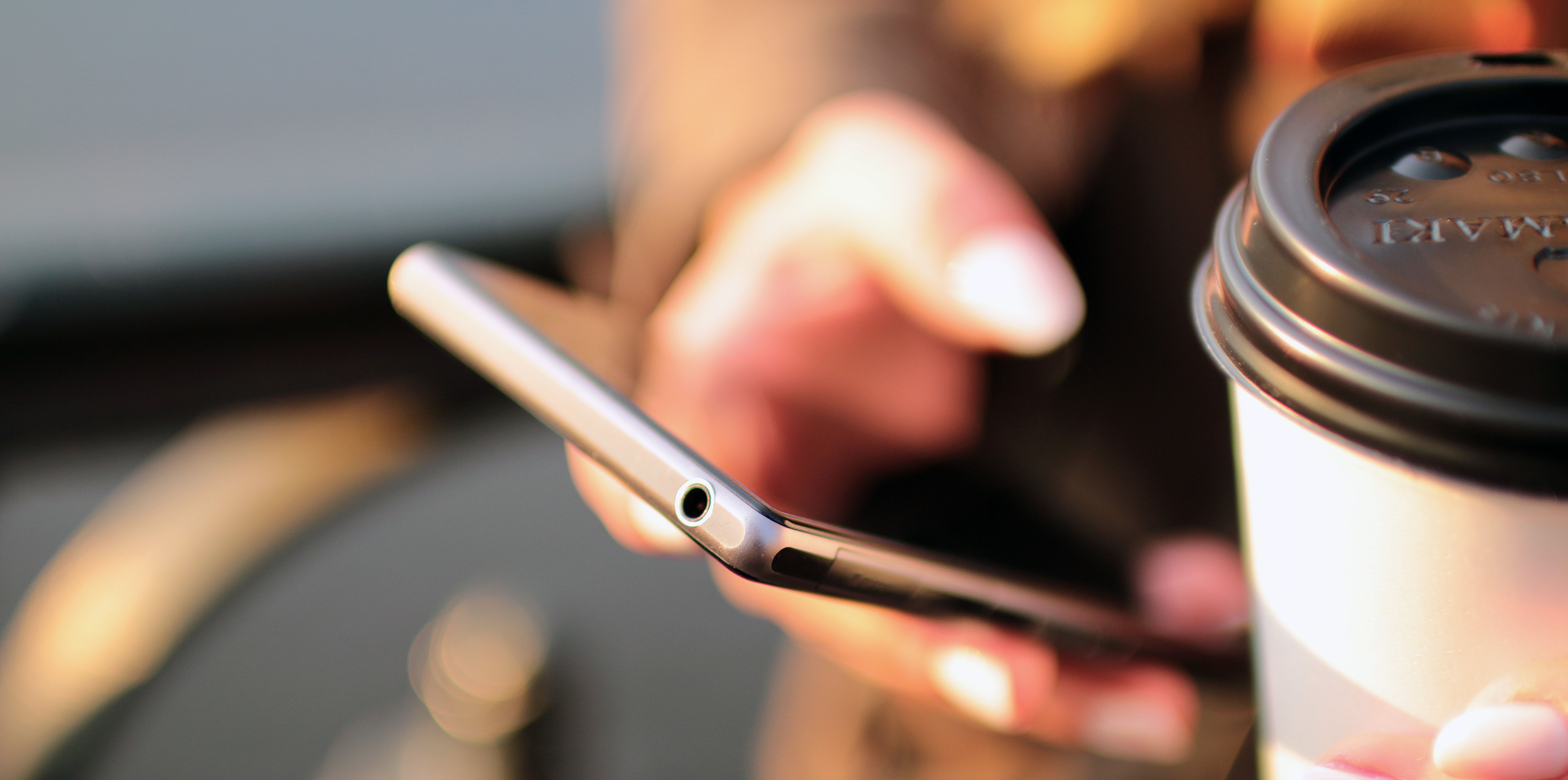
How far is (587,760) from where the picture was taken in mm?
1021

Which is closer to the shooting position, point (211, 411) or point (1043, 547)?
point (1043, 547)

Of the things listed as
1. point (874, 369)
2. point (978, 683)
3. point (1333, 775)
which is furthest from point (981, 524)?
point (1333, 775)

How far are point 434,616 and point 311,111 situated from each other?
671mm

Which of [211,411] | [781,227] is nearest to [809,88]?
[781,227]

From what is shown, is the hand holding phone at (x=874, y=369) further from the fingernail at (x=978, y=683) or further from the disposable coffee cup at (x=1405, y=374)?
the disposable coffee cup at (x=1405, y=374)

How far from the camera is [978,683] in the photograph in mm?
466

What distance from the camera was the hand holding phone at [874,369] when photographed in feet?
1.55

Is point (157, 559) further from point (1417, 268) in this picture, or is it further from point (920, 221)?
point (1417, 268)

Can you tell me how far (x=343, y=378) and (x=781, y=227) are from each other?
73 centimetres

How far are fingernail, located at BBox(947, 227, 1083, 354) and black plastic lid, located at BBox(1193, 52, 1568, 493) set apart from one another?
198mm

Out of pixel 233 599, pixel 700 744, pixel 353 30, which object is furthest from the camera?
pixel 353 30

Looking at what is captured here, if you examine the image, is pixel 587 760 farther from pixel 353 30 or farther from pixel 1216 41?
pixel 353 30

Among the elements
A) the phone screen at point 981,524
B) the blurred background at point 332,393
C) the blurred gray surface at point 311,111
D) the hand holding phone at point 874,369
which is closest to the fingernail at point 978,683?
the hand holding phone at point 874,369

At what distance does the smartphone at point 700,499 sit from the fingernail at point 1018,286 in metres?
0.12
